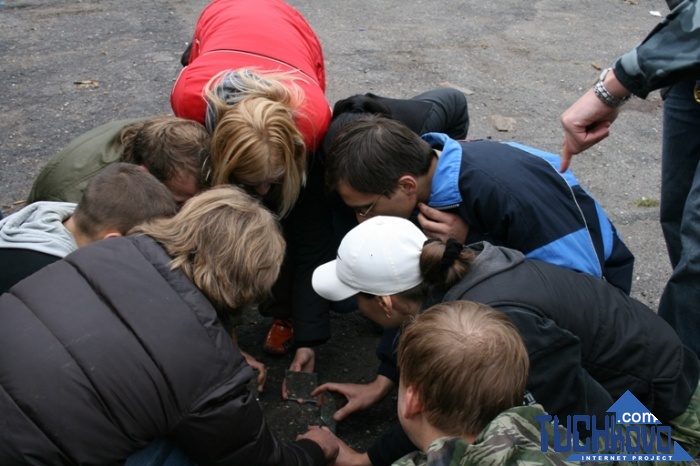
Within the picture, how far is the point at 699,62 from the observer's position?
6.61 feet

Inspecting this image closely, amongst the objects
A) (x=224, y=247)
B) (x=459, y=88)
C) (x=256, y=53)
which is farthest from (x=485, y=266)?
(x=459, y=88)

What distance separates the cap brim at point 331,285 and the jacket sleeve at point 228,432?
472 millimetres

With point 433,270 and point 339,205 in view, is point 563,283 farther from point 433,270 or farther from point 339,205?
point 339,205

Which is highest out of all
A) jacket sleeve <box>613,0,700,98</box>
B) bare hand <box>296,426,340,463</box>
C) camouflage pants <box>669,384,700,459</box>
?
jacket sleeve <box>613,0,700,98</box>

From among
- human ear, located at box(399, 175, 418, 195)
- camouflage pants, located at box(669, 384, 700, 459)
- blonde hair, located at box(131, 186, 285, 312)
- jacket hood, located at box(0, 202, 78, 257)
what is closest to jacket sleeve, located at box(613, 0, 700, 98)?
human ear, located at box(399, 175, 418, 195)

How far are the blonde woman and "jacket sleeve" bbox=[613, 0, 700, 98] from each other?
1049mm

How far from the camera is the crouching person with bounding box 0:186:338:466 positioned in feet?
5.32

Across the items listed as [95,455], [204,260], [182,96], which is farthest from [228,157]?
[95,455]

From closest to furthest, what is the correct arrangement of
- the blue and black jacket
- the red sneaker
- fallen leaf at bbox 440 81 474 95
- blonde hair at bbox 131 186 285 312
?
blonde hair at bbox 131 186 285 312
the blue and black jacket
the red sneaker
fallen leaf at bbox 440 81 474 95

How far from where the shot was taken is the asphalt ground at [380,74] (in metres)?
3.50

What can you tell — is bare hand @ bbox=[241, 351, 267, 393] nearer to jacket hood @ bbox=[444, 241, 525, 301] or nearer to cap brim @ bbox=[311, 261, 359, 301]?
cap brim @ bbox=[311, 261, 359, 301]

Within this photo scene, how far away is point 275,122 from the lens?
2330 mm

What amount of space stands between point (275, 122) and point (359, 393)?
38.4 inches

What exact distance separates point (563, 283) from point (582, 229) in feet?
1.35
